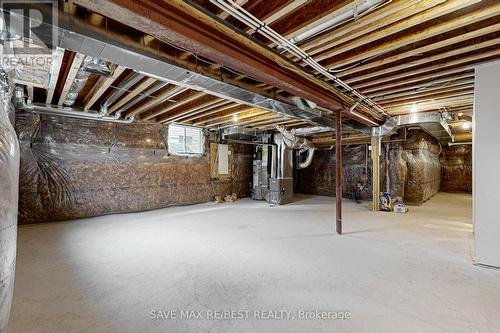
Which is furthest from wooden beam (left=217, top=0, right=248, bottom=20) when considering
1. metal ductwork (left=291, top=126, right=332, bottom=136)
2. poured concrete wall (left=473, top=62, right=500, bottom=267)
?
metal ductwork (left=291, top=126, right=332, bottom=136)

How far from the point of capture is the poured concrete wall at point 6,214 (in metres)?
0.76

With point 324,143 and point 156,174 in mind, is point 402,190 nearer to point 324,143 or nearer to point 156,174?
point 324,143

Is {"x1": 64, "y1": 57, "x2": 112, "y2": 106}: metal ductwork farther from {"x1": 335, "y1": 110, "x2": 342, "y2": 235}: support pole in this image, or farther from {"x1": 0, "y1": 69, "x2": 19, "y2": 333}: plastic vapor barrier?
{"x1": 335, "y1": 110, "x2": 342, "y2": 235}: support pole

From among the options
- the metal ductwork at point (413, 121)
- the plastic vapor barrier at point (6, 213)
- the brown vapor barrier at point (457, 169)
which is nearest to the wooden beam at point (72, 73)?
the plastic vapor barrier at point (6, 213)

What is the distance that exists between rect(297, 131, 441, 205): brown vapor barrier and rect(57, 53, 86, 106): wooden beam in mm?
7091


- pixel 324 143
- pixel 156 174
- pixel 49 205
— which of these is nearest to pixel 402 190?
pixel 324 143

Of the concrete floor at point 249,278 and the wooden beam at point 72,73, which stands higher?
the wooden beam at point 72,73

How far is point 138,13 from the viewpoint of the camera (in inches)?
51.9

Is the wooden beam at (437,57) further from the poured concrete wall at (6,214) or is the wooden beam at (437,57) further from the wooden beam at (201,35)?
the poured concrete wall at (6,214)

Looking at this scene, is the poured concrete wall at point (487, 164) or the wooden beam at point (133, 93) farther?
the wooden beam at point (133, 93)

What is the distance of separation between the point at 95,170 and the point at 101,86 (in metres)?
2.25

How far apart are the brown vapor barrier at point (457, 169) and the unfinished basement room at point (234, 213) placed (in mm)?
6508

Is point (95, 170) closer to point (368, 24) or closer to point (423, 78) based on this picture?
point (368, 24)

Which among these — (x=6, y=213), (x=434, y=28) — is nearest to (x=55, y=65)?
(x=6, y=213)
